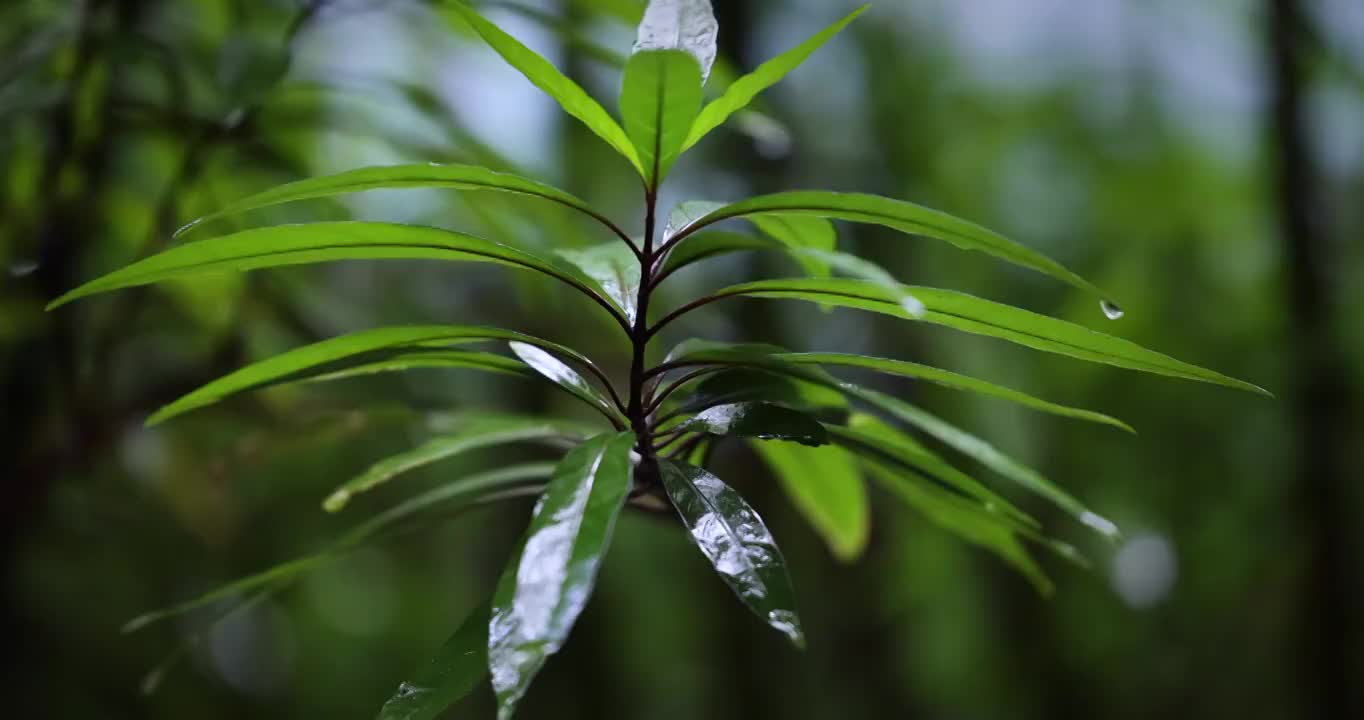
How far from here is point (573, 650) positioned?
1.54 meters

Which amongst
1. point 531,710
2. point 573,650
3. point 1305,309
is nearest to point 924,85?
point 1305,309

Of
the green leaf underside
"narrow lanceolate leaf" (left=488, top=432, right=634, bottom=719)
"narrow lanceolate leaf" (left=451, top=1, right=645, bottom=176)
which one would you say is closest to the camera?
"narrow lanceolate leaf" (left=488, top=432, right=634, bottom=719)

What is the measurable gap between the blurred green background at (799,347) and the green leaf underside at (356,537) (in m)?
0.22

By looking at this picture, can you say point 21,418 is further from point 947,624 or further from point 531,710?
point 947,624

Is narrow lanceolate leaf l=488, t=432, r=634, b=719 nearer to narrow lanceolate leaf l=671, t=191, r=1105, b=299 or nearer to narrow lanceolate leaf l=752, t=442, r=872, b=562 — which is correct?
narrow lanceolate leaf l=671, t=191, r=1105, b=299

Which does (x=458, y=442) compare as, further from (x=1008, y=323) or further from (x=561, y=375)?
(x=1008, y=323)

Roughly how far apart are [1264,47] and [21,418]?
153 cm

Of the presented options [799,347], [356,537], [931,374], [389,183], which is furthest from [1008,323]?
[799,347]

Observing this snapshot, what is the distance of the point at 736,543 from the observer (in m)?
0.34

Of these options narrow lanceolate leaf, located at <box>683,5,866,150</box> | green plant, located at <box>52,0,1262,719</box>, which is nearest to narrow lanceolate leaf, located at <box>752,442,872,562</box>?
green plant, located at <box>52,0,1262,719</box>

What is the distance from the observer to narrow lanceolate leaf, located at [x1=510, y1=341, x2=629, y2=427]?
15.5 inches

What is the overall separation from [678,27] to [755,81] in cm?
4

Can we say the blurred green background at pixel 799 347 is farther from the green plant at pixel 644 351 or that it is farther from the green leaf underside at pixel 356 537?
the green plant at pixel 644 351

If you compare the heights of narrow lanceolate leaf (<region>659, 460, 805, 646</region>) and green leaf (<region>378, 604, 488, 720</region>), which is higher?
narrow lanceolate leaf (<region>659, 460, 805, 646</region>)
